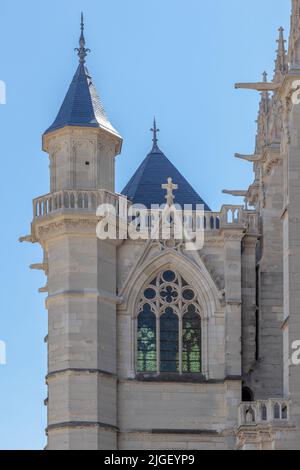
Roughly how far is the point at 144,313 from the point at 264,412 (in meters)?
5.26

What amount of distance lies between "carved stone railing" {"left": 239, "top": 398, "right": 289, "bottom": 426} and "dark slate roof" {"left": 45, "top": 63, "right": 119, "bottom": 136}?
822cm

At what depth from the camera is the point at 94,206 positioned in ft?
204

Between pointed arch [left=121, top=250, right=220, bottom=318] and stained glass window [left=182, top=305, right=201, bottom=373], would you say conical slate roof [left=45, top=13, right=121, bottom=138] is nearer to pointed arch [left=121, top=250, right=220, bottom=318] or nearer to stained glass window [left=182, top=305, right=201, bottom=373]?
pointed arch [left=121, top=250, right=220, bottom=318]

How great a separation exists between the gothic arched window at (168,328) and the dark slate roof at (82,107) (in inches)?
165

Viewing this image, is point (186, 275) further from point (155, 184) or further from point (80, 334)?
point (155, 184)

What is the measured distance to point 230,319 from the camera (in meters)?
62.6

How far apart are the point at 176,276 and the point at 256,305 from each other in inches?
87.4

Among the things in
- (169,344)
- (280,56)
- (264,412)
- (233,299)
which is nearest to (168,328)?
(169,344)

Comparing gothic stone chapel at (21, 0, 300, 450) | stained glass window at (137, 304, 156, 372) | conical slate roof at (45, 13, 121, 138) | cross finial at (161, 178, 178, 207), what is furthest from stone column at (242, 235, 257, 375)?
conical slate roof at (45, 13, 121, 138)

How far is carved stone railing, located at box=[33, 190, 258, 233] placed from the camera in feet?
204

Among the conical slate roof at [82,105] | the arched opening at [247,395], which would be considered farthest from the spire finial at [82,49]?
the arched opening at [247,395]

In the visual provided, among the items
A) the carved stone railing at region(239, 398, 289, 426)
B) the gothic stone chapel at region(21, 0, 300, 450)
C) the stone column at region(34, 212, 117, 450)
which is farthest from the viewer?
the gothic stone chapel at region(21, 0, 300, 450)
